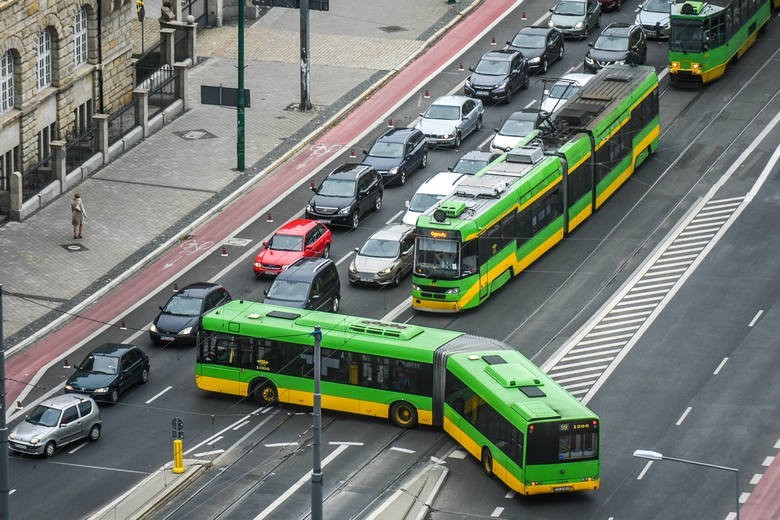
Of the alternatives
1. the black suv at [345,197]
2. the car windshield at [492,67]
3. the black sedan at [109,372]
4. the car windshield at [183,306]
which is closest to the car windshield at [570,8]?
the car windshield at [492,67]

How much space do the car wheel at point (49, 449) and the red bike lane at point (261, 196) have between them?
5.36 metres

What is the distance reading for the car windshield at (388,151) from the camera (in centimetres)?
8919

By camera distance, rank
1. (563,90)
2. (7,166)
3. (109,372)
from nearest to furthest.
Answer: (109,372) < (7,166) < (563,90)

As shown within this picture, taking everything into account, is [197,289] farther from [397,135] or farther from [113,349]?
[397,135]

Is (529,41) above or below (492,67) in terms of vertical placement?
above

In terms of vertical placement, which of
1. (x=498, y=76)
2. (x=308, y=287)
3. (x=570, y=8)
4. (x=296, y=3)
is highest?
(x=296, y=3)

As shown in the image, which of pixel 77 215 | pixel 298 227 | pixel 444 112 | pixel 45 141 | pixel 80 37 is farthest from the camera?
pixel 444 112

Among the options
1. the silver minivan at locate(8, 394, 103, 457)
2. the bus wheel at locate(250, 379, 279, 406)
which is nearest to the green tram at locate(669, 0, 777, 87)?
the bus wheel at locate(250, 379, 279, 406)

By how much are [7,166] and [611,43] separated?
106 feet

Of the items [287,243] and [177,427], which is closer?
[177,427]

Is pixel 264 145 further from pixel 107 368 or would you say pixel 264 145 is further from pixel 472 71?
pixel 107 368

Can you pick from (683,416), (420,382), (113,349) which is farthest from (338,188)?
(683,416)

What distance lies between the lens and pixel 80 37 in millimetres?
93125

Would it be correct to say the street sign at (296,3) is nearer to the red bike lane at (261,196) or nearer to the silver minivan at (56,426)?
the red bike lane at (261,196)
